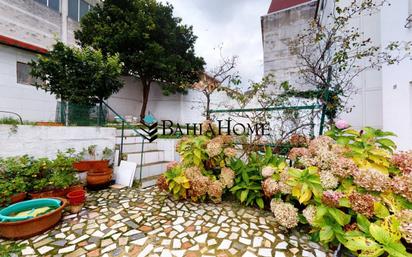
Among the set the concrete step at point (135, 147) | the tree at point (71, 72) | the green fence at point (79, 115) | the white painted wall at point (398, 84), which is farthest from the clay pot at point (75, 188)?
the white painted wall at point (398, 84)

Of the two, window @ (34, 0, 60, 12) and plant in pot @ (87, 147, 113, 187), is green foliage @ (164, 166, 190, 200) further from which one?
window @ (34, 0, 60, 12)

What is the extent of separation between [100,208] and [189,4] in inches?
243

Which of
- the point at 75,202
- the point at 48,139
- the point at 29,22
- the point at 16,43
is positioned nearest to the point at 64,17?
the point at 29,22

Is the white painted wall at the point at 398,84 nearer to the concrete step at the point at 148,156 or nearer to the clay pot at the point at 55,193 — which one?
the concrete step at the point at 148,156

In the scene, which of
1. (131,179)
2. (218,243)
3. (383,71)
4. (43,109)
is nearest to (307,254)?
(218,243)

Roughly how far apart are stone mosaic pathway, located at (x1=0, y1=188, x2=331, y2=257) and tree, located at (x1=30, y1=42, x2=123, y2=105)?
303cm

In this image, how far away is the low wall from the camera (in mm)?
3053

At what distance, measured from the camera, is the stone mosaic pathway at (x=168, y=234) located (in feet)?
6.26

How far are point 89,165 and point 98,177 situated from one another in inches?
14.8

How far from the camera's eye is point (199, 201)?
3090mm

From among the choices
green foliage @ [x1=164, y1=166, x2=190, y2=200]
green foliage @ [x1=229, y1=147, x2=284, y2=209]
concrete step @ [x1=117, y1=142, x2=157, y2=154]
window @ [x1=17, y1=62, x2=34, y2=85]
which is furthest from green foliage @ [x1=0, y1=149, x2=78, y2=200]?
window @ [x1=17, y1=62, x2=34, y2=85]

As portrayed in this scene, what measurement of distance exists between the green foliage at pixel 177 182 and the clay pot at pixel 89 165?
5.37ft

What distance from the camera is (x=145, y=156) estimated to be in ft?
14.5

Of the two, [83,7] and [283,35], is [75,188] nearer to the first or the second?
[283,35]
